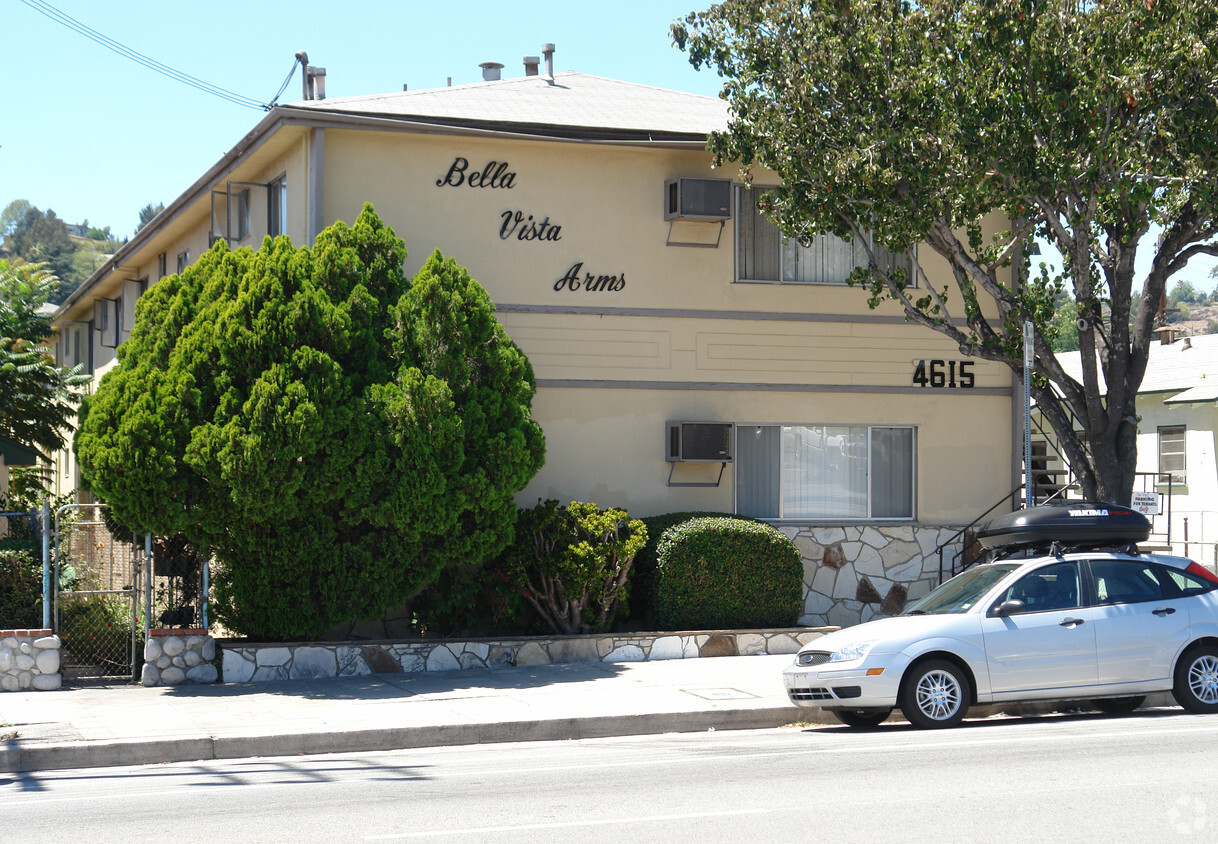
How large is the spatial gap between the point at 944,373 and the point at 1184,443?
13859mm

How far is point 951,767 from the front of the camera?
28.0ft

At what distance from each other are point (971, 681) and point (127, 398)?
8558 millimetres

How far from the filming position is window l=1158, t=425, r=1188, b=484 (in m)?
28.1

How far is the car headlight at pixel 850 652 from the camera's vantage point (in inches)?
416

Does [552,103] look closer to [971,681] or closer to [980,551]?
[980,551]

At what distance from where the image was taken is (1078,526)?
11.8 m

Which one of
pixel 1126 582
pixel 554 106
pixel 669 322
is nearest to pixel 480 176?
pixel 554 106

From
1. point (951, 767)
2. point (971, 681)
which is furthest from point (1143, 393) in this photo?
point (951, 767)

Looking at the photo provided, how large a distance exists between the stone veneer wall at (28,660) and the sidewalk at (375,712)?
22 cm

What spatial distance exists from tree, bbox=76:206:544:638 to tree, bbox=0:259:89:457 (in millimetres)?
6200

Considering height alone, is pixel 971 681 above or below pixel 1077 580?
below

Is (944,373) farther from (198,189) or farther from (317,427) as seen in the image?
(198,189)

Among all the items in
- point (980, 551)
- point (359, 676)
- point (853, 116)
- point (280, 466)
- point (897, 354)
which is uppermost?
point (853, 116)

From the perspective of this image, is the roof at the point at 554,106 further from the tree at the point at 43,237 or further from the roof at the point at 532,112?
the tree at the point at 43,237
